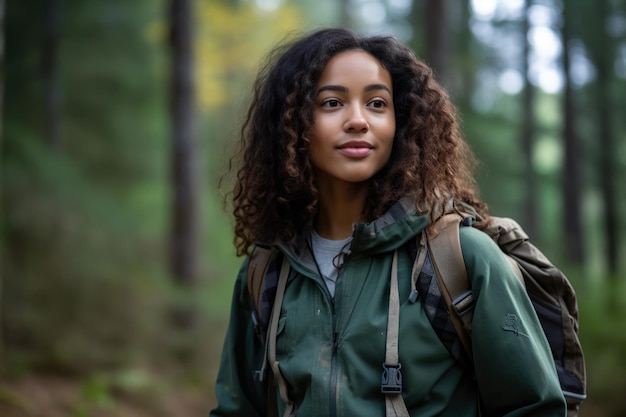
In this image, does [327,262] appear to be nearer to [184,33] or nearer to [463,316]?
[463,316]

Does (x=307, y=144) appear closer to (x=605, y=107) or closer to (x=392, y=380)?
(x=392, y=380)

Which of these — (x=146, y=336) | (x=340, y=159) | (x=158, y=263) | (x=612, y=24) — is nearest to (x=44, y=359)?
(x=146, y=336)

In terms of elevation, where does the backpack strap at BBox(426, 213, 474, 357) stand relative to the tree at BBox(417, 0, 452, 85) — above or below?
below

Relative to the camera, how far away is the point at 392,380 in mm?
2090

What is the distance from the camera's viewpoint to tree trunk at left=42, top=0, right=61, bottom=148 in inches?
370

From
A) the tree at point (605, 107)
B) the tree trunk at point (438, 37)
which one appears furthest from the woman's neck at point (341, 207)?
the tree at point (605, 107)

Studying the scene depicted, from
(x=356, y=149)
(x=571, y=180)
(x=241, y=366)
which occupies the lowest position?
(x=571, y=180)

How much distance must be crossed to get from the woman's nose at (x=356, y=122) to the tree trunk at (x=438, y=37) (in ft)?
19.4

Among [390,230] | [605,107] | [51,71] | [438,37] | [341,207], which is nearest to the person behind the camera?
[390,230]

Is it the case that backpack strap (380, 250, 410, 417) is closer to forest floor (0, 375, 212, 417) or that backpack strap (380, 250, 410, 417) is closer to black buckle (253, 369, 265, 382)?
black buckle (253, 369, 265, 382)

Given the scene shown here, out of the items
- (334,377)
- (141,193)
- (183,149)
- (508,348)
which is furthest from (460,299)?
(141,193)

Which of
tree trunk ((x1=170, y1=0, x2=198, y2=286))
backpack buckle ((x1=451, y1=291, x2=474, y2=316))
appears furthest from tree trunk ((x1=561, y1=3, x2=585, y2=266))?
backpack buckle ((x1=451, y1=291, x2=474, y2=316))

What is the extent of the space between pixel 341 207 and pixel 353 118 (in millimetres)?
399

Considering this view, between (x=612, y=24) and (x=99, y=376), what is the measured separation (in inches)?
512
